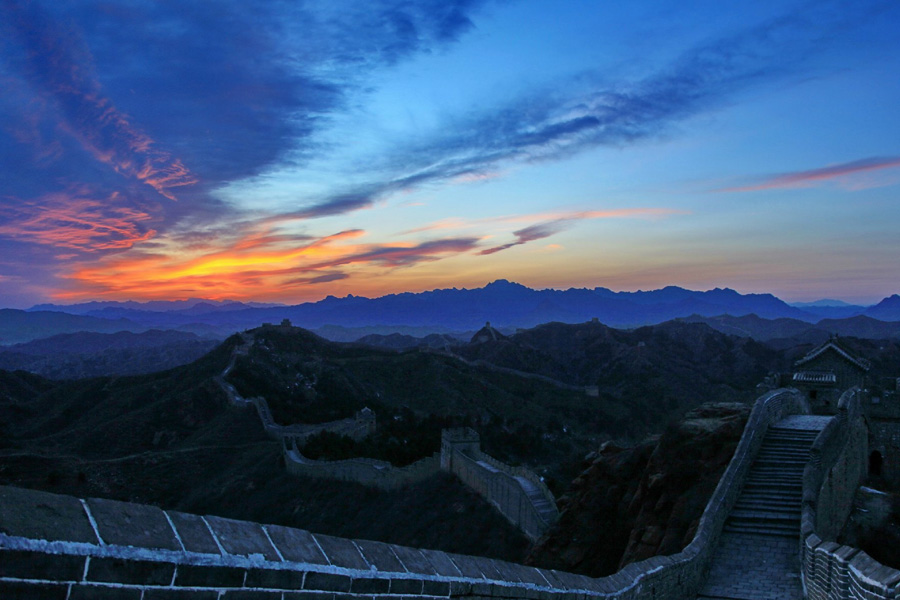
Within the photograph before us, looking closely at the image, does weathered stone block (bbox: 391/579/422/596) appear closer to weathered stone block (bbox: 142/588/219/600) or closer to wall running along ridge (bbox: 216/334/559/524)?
weathered stone block (bbox: 142/588/219/600)

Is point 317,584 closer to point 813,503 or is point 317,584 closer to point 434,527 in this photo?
point 813,503

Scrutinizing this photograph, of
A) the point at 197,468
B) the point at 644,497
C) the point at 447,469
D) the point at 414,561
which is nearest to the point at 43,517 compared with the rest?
the point at 414,561

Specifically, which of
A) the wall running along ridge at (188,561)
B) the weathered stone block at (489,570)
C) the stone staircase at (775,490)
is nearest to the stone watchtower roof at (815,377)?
the stone staircase at (775,490)

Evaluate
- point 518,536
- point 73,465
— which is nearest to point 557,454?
point 518,536

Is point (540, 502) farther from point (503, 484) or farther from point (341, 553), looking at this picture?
point (341, 553)

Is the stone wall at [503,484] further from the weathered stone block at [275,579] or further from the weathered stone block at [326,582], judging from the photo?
the weathered stone block at [275,579]

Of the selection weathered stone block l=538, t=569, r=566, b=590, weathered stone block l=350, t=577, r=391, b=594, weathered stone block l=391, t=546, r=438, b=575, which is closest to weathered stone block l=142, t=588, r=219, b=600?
weathered stone block l=350, t=577, r=391, b=594

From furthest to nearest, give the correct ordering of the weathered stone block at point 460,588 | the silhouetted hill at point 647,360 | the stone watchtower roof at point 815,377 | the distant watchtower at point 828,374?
the silhouetted hill at point 647,360
the stone watchtower roof at point 815,377
the distant watchtower at point 828,374
the weathered stone block at point 460,588
